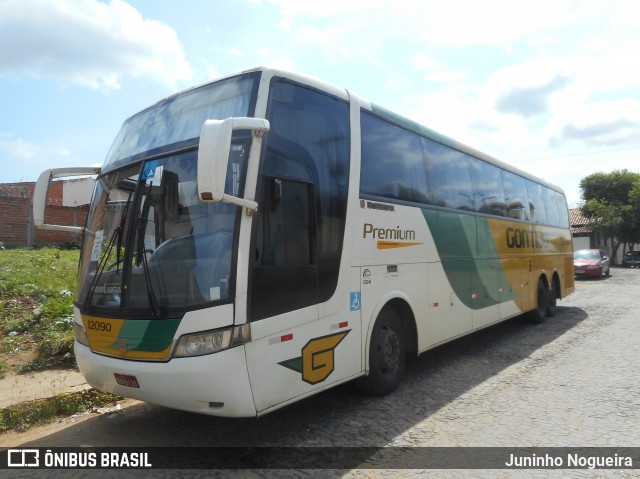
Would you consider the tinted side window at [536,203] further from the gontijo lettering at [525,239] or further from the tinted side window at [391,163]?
the tinted side window at [391,163]

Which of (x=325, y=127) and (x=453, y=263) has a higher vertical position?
(x=325, y=127)

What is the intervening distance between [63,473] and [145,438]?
30.6 inches

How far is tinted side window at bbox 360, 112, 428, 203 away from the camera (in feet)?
17.7

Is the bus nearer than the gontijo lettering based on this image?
Yes

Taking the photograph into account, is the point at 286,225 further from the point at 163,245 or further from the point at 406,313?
the point at 406,313

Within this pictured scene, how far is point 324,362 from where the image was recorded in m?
4.42

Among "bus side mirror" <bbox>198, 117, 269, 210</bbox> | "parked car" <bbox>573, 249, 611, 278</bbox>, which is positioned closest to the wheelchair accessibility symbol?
"bus side mirror" <bbox>198, 117, 269, 210</bbox>

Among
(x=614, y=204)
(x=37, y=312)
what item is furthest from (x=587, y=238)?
(x=37, y=312)

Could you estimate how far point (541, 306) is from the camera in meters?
11.1

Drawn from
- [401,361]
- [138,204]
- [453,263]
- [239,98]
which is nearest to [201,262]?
[138,204]

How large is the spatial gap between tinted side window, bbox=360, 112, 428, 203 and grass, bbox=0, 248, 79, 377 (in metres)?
5.05

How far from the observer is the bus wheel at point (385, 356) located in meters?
5.21

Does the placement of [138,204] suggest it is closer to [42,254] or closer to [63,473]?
[63,473]

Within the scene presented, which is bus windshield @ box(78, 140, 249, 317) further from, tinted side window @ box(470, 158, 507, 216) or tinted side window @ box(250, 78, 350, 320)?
tinted side window @ box(470, 158, 507, 216)
